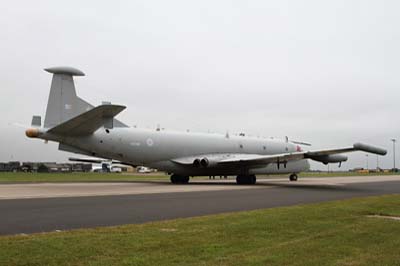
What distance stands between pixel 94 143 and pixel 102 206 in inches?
554

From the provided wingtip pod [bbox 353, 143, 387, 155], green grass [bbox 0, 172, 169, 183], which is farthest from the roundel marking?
wingtip pod [bbox 353, 143, 387, 155]

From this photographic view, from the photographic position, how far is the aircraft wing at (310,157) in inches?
1060

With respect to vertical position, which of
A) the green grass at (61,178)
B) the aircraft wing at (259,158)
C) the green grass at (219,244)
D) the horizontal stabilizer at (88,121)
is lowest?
the green grass at (219,244)

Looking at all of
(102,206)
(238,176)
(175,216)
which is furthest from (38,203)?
(238,176)

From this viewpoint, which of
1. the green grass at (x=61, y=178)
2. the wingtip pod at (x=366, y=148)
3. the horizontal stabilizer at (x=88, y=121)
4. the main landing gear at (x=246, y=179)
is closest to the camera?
the horizontal stabilizer at (x=88, y=121)

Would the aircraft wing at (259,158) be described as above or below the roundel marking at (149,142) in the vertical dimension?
below

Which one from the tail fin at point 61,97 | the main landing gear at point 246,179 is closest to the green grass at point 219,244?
the tail fin at point 61,97

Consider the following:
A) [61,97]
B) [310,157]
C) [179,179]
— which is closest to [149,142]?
[179,179]

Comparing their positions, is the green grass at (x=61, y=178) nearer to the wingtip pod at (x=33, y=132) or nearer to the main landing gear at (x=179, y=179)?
the main landing gear at (x=179, y=179)

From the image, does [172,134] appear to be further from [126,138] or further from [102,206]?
[102,206]

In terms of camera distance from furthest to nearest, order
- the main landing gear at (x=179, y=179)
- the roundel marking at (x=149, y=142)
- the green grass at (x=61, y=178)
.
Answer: the green grass at (x=61, y=178) < the main landing gear at (x=179, y=179) < the roundel marking at (x=149, y=142)

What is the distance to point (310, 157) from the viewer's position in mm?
31391

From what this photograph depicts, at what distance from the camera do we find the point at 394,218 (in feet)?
39.5

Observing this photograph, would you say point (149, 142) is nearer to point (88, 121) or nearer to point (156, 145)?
point (156, 145)
